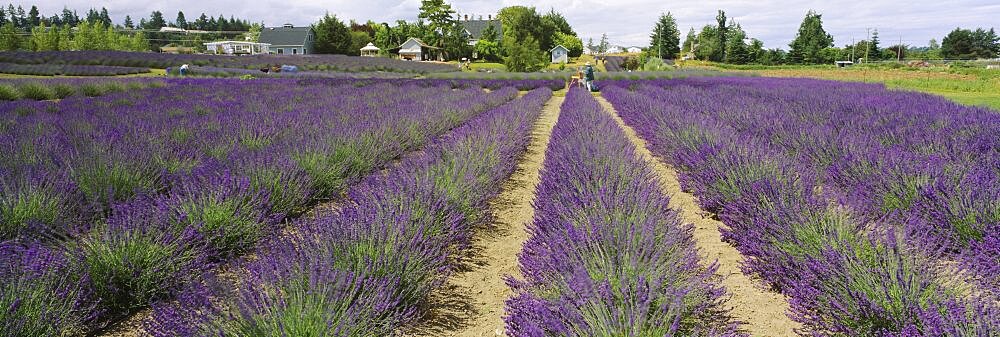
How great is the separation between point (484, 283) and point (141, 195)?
7.59 ft

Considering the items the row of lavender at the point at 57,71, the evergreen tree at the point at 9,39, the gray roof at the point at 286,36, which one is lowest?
the row of lavender at the point at 57,71

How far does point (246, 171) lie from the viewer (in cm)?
430

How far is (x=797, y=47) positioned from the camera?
71.7 m

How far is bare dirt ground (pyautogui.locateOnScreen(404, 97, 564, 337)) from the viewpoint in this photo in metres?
2.81

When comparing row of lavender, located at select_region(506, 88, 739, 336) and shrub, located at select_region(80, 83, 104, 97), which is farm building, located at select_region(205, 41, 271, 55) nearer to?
shrub, located at select_region(80, 83, 104, 97)

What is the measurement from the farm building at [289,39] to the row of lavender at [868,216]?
7264cm

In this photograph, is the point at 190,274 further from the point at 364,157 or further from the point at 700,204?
the point at 700,204

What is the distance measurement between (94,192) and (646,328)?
146 inches

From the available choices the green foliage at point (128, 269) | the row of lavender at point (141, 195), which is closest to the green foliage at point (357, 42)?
the row of lavender at point (141, 195)

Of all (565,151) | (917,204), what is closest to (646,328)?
(917,204)

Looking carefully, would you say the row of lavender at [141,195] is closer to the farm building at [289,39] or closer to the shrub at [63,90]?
the shrub at [63,90]

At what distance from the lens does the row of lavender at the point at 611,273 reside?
217cm

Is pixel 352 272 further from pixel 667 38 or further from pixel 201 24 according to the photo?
pixel 201 24

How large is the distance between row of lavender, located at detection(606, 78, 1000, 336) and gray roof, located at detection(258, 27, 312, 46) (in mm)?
73693
